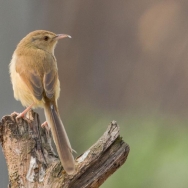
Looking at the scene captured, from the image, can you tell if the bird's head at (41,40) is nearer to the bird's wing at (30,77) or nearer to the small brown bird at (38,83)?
the small brown bird at (38,83)

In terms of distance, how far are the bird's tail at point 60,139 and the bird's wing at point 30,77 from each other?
0.13 m

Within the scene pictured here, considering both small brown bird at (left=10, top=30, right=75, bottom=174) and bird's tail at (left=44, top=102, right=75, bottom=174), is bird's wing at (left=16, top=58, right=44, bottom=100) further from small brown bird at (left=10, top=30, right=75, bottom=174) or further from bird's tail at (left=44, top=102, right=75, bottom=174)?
bird's tail at (left=44, top=102, right=75, bottom=174)

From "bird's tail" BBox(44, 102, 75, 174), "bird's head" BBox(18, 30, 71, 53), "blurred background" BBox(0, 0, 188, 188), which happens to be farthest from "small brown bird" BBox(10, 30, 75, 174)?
"blurred background" BBox(0, 0, 188, 188)

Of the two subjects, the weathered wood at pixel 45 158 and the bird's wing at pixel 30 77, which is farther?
the bird's wing at pixel 30 77

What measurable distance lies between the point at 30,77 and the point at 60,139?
831 mm

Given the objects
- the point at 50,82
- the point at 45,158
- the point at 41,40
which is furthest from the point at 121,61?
the point at 45,158

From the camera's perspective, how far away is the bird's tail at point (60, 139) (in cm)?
A: 450

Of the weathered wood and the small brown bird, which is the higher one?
the small brown bird

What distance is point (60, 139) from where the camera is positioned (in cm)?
500

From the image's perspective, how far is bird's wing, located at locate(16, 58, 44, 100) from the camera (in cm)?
553

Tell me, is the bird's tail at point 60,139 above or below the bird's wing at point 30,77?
below

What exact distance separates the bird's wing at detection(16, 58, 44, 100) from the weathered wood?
484 mm

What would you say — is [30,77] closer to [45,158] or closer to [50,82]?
[50,82]

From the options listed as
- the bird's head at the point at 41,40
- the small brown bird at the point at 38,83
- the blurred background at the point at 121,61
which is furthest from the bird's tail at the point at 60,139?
the blurred background at the point at 121,61
